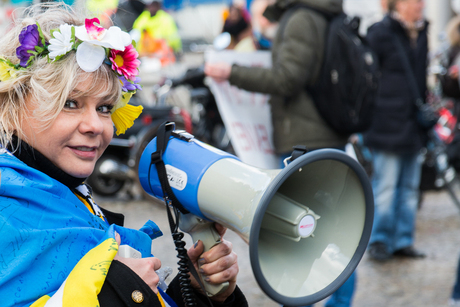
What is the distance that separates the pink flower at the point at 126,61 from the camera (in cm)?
136

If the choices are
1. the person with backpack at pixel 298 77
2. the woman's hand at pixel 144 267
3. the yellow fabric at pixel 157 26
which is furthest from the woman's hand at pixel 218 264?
the yellow fabric at pixel 157 26

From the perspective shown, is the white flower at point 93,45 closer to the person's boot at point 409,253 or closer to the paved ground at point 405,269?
the paved ground at point 405,269

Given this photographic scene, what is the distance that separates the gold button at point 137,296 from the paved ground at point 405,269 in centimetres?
249

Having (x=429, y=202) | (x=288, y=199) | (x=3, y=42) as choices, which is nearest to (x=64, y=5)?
(x=3, y=42)

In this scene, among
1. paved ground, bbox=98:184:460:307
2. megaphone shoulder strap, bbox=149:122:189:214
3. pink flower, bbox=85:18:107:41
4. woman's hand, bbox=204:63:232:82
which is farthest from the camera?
paved ground, bbox=98:184:460:307

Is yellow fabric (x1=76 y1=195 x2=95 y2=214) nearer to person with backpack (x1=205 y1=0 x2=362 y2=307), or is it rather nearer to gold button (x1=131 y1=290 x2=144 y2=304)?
gold button (x1=131 y1=290 x2=144 y2=304)

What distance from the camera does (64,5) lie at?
1.44 metres

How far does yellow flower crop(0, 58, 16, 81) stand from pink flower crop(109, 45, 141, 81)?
0.78 ft

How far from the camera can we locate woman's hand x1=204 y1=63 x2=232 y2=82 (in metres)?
3.10

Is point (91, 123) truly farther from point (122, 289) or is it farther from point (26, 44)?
point (122, 289)

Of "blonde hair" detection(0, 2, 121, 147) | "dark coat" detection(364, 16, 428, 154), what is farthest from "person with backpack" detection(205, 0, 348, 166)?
"blonde hair" detection(0, 2, 121, 147)

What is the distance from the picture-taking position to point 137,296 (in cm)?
116

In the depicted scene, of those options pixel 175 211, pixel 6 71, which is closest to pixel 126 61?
pixel 6 71

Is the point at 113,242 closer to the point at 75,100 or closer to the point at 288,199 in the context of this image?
the point at 75,100
